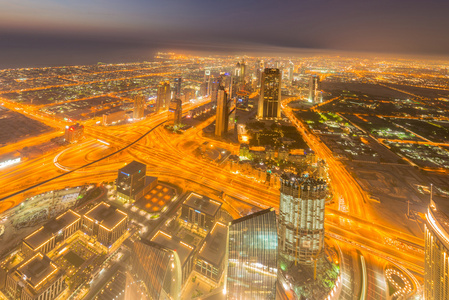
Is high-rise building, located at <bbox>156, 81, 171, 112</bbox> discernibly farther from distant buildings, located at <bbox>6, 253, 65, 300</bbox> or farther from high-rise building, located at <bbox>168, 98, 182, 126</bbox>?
distant buildings, located at <bbox>6, 253, 65, 300</bbox>

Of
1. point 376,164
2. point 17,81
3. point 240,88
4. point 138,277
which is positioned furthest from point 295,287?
point 17,81

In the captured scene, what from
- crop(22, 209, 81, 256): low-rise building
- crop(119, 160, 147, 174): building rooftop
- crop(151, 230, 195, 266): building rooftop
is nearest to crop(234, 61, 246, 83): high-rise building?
crop(119, 160, 147, 174): building rooftop

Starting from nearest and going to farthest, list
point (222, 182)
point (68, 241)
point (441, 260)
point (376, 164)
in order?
point (441, 260) < point (68, 241) < point (222, 182) < point (376, 164)

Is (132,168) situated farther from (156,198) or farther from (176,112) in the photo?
(176,112)

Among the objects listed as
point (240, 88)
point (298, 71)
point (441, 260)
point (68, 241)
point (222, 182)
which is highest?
point (298, 71)

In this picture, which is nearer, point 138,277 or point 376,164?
point 138,277

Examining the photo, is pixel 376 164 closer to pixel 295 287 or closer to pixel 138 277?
pixel 295 287

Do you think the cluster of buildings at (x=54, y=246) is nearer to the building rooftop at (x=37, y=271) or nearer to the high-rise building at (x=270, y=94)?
the building rooftop at (x=37, y=271)
